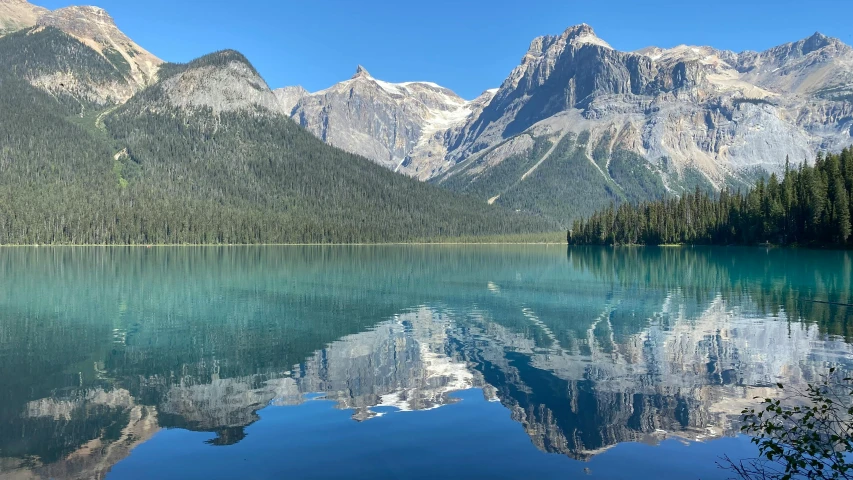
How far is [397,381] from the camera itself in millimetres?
25328

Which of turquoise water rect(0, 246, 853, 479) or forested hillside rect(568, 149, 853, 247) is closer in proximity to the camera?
turquoise water rect(0, 246, 853, 479)

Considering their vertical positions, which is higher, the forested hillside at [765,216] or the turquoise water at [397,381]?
the forested hillside at [765,216]

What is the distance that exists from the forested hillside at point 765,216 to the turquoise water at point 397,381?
74.2 metres

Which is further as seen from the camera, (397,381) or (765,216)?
(765,216)

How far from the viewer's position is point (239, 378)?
25.6 meters

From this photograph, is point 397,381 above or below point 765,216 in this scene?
below


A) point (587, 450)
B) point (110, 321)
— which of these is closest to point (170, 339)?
point (110, 321)

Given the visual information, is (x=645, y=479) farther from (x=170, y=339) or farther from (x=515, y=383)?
(x=170, y=339)

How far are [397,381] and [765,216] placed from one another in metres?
134

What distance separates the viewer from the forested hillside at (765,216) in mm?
114625

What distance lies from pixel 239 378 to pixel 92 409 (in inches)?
231

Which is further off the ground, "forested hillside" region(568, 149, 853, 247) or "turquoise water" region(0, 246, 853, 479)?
"forested hillside" region(568, 149, 853, 247)

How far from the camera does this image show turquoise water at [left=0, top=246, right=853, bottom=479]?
16.8 metres

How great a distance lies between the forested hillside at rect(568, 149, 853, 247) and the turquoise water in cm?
7419
